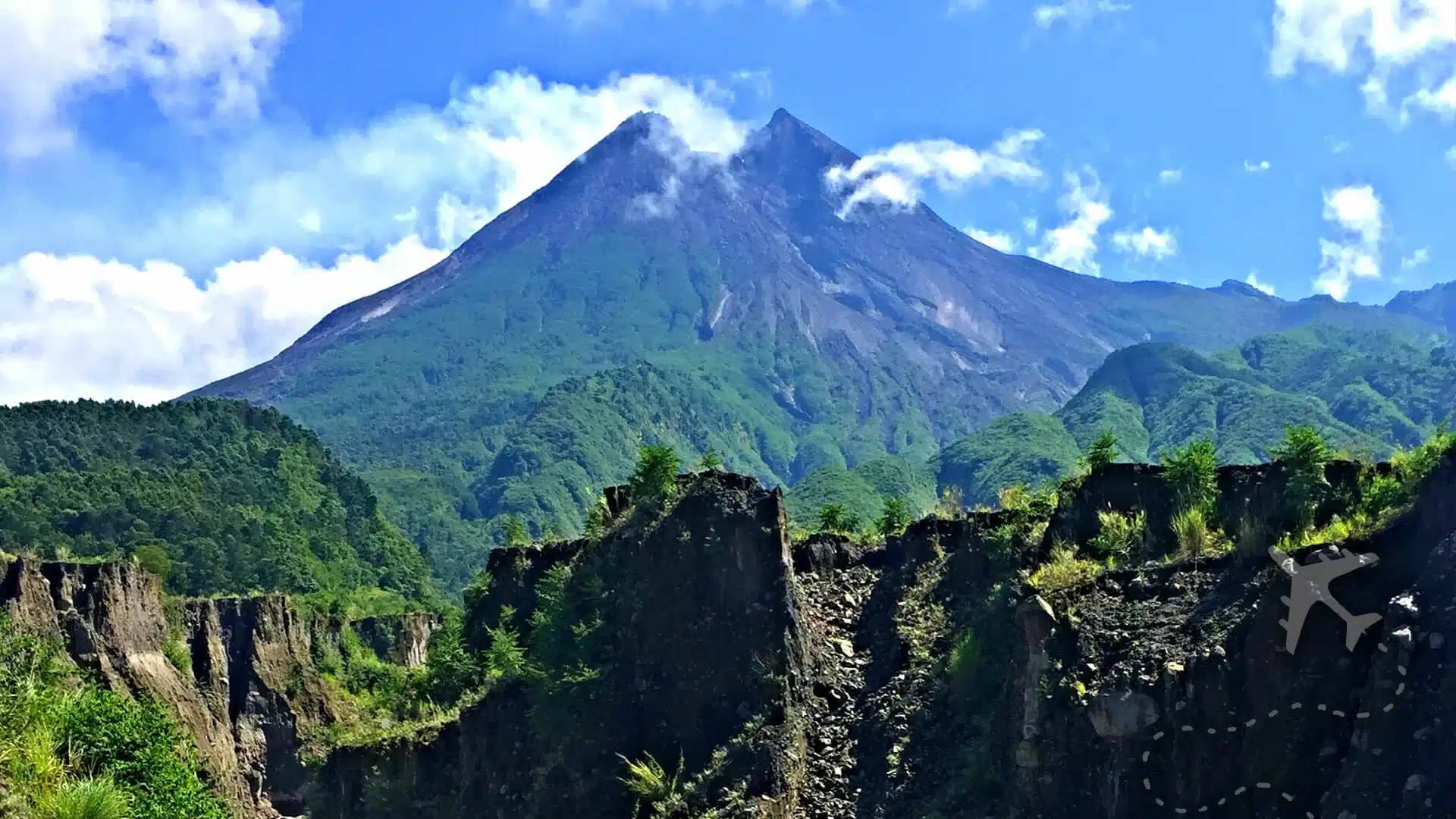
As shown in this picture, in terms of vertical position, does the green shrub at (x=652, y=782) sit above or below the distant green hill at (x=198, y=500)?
below

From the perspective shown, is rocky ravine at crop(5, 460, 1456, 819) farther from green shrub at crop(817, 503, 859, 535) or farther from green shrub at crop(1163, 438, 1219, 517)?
green shrub at crop(817, 503, 859, 535)

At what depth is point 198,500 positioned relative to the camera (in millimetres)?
92750

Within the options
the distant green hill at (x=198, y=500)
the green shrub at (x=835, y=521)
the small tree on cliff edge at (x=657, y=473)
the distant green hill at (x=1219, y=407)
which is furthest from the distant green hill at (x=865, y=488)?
the small tree on cliff edge at (x=657, y=473)

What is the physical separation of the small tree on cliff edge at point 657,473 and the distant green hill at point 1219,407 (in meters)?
85.4

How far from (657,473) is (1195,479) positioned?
28.4ft

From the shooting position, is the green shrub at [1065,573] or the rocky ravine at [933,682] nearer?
the rocky ravine at [933,682]

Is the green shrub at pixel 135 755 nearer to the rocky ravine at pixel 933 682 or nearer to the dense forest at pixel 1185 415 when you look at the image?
the rocky ravine at pixel 933 682

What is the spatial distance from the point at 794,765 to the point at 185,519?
254ft

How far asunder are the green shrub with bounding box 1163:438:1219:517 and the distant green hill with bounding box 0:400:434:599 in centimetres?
6205

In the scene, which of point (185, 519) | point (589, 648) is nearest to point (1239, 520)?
point (589, 648)

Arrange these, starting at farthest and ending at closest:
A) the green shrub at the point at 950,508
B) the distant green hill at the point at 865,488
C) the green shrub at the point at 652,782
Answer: the distant green hill at the point at 865,488 → the green shrub at the point at 950,508 → the green shrub at the point at 652,782

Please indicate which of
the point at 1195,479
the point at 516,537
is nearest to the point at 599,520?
the point at 516,537

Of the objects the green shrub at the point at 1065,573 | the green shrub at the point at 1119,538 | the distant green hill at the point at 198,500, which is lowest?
the green shrub at the point at 1065,573

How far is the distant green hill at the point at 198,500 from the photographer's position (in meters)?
83.5
